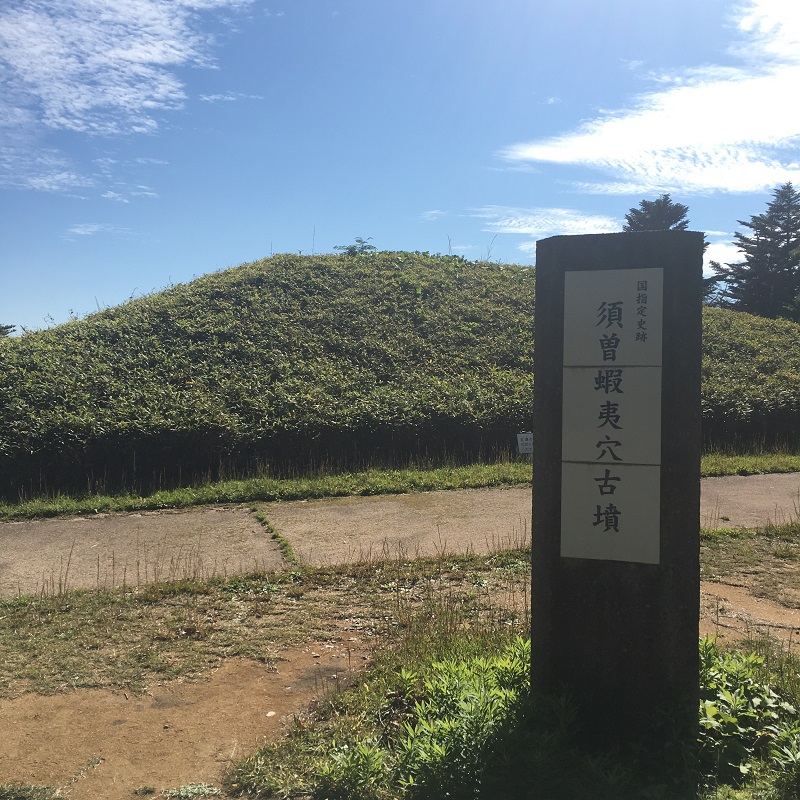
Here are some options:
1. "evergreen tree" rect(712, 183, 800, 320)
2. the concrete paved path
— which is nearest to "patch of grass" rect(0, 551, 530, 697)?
the concrete paved path

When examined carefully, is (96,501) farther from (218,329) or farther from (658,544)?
(658,544)

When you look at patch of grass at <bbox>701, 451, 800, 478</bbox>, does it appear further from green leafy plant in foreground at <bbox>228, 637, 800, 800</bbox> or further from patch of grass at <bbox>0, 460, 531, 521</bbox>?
green leafy plant in foreground at <bbox>228, 637, 800, 800</bbox>

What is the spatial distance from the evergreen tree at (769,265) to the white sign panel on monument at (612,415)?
3516 cm

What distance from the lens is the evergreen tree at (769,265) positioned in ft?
112

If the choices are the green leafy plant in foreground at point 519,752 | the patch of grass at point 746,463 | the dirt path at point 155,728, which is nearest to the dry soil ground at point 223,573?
the dirt path at point 155,728

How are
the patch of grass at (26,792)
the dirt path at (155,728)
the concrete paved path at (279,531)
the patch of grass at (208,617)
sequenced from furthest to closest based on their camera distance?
the concrete paved path at (279,531)
the patch of grass at (208,617)
the dirt path at (155,728)
the patch of grass at (26,792)

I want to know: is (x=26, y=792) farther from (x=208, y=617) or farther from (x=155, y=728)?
(x=208, y=617)

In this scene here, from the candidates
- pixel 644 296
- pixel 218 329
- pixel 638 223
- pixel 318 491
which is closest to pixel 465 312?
pixel 218 329

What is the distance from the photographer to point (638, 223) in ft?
123

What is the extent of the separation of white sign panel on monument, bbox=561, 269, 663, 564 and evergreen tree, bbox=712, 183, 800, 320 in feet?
115

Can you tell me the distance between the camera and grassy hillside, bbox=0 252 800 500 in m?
9.00

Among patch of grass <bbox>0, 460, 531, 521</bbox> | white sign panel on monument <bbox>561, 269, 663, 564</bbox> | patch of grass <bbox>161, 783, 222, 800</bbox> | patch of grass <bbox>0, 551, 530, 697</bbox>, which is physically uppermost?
white sign panel on monument <bbox>561, 269, 663, 564</bbox>

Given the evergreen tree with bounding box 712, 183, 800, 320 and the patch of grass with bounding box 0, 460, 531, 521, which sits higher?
the evergreen tree with bounding box 712, 183, 800, 320

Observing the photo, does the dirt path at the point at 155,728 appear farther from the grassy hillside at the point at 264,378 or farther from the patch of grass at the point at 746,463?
the patch of grass at the point at 746,463
